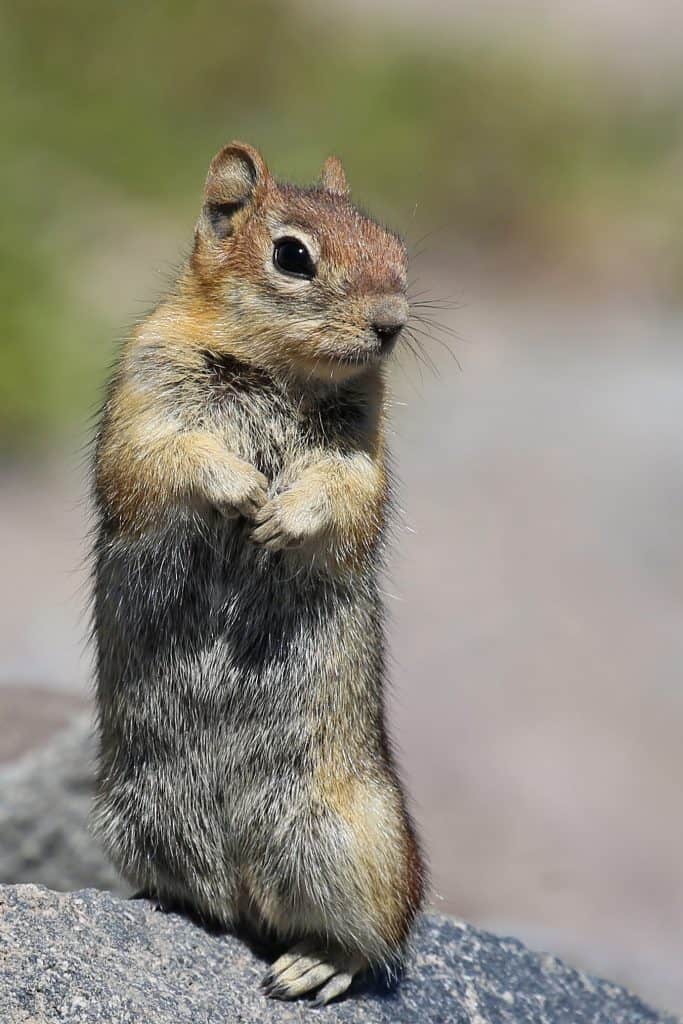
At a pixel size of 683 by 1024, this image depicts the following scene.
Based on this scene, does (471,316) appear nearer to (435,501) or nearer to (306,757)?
(435,501)

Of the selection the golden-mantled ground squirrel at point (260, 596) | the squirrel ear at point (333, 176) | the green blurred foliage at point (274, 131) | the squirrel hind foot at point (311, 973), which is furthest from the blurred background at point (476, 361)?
the squirrel hind foot at point (311, 973)

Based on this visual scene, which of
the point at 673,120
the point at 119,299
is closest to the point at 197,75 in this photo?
the point at 119,299

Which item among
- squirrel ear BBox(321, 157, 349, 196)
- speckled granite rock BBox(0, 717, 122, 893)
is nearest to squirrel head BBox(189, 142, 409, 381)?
squirrel ear BBox(321, 157, 349, 196)

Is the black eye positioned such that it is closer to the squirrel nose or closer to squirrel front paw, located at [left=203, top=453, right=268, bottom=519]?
the squirrel nose

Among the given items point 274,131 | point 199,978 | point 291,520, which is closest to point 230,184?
point 291,520

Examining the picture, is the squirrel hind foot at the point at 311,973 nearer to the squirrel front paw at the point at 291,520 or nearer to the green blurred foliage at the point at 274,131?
the squirrel front paw at the point at 291,520

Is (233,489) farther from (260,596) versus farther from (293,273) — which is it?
(293,273)
